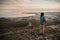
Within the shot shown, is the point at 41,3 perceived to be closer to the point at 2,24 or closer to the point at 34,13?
the point at 34,13

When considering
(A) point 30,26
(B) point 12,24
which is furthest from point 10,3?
(A) point 30,26

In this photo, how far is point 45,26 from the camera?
180cm

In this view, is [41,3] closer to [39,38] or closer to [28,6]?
[28,6]

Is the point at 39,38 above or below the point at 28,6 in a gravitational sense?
below

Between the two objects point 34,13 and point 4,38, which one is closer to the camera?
point 4,38

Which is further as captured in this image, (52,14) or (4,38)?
(52,14)

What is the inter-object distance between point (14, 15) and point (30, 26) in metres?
0.31

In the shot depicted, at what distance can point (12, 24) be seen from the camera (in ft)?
5.79

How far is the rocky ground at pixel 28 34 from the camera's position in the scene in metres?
1.72

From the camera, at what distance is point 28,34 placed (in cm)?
175

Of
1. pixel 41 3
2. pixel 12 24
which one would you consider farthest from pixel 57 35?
pixel 12 24

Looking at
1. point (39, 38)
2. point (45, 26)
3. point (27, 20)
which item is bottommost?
point (39, 38)

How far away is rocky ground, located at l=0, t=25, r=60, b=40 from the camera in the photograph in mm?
1718

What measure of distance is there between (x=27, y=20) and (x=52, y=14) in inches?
16.6
